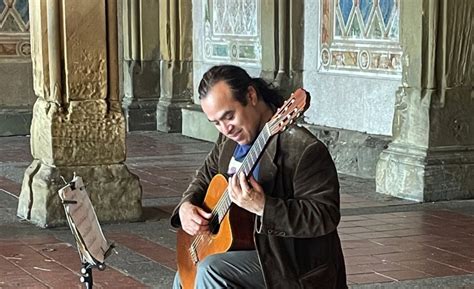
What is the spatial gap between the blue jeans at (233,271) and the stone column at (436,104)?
14.2ft

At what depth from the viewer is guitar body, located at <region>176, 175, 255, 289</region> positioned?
141 inches

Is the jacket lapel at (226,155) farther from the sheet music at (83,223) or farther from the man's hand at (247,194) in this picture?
the sheet music at (83,223)

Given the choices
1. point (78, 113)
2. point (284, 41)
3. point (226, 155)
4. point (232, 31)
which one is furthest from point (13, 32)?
point (226, 155)

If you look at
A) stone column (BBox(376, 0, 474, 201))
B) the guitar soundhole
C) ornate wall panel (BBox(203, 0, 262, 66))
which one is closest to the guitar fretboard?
the guitar soundhole

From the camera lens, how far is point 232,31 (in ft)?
38.0

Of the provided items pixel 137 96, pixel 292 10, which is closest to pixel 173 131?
pixel 137 96

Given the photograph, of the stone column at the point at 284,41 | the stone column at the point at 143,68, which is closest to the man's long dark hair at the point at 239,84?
the stone column at the point at 284,41

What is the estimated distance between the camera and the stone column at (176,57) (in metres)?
12.5

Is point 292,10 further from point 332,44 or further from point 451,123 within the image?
point 451,123

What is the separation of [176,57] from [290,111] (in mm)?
9388

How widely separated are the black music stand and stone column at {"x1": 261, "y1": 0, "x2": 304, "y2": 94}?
653cm

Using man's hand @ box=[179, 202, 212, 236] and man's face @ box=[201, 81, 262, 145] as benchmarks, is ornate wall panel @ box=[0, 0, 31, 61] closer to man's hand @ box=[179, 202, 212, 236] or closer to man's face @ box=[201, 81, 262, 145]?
man's hand @ box=[179, 202, 212, 236]

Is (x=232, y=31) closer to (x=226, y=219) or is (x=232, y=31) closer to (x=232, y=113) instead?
(x=232, y=113)

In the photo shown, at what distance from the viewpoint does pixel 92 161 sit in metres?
6.90
